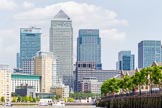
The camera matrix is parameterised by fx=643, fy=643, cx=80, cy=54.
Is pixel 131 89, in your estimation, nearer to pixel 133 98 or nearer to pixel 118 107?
pixel 118 107

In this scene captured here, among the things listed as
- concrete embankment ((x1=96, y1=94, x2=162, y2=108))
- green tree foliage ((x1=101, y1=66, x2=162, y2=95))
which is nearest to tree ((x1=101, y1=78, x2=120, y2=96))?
green tree foliage ((x1=101, y1=66, x2=162, y2=95))

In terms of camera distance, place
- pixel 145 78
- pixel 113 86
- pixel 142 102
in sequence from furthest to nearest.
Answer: pixel 113 86 → pixel 145 78 → pixel 142 102

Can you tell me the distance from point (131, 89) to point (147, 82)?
61.5ft

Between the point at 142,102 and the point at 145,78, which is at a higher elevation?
the point at 145,78

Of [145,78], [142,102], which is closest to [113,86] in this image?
[145,78]

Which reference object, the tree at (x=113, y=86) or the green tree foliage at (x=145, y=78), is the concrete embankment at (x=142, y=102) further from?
the tree at (x=113, y=86)

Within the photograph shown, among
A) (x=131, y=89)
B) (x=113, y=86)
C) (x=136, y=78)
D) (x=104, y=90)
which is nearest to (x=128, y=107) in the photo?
(x=136, y=78)

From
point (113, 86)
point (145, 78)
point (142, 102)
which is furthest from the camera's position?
point (113, 86)

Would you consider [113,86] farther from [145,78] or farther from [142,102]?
[142,102]

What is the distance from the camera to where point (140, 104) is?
9175cm

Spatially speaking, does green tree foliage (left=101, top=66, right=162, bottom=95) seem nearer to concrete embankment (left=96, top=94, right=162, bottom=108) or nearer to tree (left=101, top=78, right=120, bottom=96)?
concrete embankment (left=96, top=94, right=162, bottom=108)

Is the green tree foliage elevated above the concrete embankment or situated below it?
above

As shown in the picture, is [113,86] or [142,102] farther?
[113,86]

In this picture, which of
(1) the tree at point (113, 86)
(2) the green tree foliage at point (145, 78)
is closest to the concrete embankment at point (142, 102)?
(2) the green tree foliage at point (145, 78)
